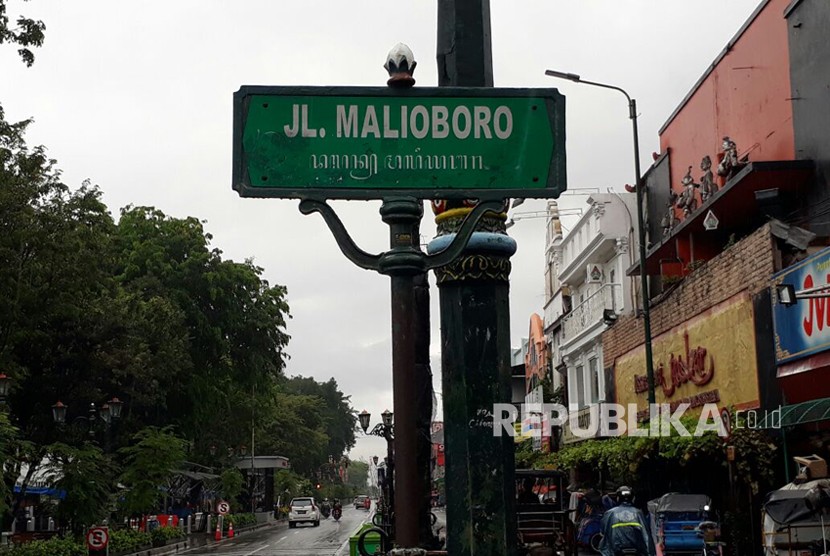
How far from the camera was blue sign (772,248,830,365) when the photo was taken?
1706 centimetres

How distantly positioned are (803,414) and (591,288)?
22.9m

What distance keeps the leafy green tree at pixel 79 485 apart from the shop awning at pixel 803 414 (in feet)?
49.4

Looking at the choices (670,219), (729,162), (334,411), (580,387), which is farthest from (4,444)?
(334,411)

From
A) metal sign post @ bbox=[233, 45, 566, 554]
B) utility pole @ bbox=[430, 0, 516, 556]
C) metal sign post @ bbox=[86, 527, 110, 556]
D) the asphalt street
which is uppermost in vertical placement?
metal sign post @ bbox=[233, 45, 566, 554]

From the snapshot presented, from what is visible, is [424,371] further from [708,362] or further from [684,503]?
[708,362]

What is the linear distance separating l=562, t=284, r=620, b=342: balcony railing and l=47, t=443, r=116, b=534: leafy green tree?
1805 centimetres

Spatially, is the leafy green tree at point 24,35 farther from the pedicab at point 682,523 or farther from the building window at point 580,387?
the building window at point 580,387

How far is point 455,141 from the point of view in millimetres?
3592

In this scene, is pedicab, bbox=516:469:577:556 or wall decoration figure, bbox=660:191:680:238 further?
wall decoration figure, bbox=660:191:680:238

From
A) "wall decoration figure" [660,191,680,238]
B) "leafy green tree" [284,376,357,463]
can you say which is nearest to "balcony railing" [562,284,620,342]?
"wall decoration figure" [660,191,680,238]

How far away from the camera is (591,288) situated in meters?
39.7

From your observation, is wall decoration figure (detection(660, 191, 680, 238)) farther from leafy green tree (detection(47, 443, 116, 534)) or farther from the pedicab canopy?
leafy green tree (detection(47, 443, 116, 534))

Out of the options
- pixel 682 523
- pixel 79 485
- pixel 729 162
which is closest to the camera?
pixel 682 523

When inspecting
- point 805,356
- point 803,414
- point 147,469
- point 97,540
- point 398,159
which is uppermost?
point 805,356
